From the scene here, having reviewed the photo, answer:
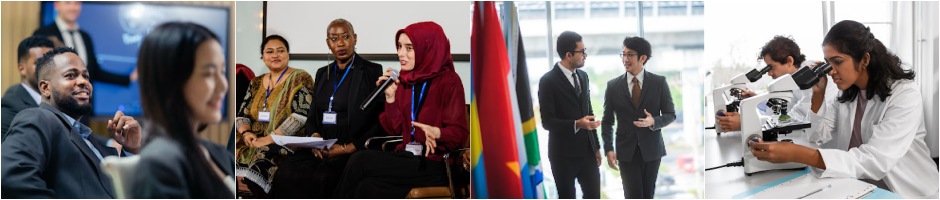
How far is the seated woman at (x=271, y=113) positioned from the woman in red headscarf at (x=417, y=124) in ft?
1.42

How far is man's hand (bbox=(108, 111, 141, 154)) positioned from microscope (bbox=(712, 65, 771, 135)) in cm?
329

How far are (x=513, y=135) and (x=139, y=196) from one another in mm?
2201

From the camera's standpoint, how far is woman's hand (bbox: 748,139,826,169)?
2.56m

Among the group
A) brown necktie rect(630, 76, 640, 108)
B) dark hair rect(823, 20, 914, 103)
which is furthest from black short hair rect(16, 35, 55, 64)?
dark hair rect(823, 20, 914, 103)

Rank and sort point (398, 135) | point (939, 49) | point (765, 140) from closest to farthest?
point (765, 140), point (939, 49), point (398, 135)

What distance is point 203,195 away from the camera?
3.38m

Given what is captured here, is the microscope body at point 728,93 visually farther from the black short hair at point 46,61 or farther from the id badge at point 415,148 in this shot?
the black short hair at point 46,61

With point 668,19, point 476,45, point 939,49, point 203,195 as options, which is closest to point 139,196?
point 203,195

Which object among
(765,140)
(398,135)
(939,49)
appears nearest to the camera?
(765,140)

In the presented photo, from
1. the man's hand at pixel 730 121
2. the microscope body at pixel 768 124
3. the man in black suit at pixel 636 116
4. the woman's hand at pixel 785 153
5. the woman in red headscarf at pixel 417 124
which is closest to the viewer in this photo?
the woman's hand at pixel 785 153

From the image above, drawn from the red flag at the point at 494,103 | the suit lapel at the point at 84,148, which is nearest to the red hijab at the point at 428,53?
the red flag at the point at 494,103

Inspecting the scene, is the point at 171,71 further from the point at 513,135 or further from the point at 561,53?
the point at 561,53

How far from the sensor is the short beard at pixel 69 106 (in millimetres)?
3299

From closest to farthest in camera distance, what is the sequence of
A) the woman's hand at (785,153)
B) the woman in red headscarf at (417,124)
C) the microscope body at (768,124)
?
the woman's hand at (785,153) → the microscope body at (768,124) → the woman in red headscarf at (417,124)
